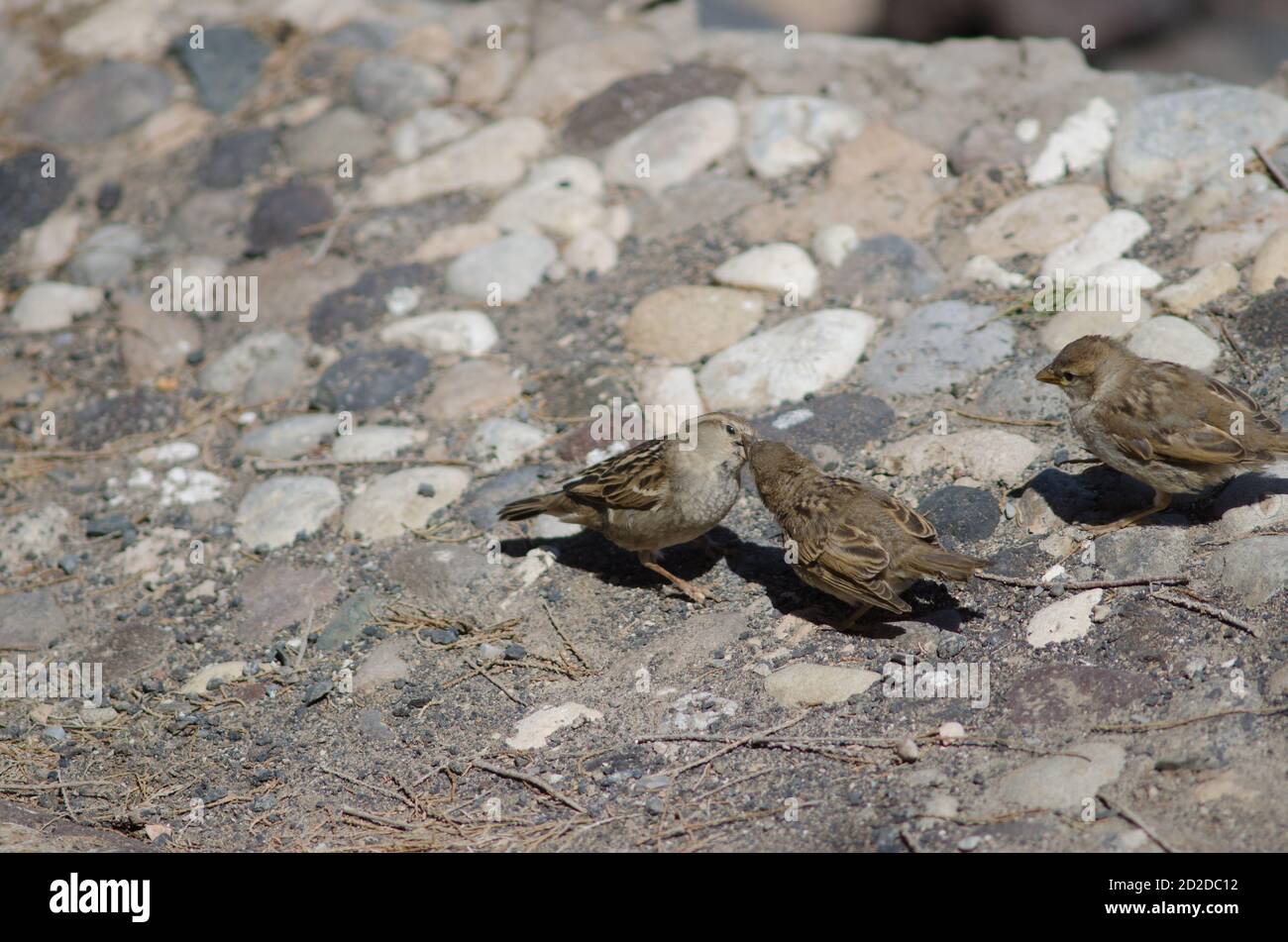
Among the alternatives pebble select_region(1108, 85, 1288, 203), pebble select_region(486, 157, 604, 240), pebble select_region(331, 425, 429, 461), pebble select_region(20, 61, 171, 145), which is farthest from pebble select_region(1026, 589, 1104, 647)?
pebble select_region(20, 61, 171, 145)

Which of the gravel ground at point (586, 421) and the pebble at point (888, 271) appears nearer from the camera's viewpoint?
the gravel ground at point (586, 421)

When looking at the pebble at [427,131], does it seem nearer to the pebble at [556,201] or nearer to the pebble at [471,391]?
the pebble at [556,201]

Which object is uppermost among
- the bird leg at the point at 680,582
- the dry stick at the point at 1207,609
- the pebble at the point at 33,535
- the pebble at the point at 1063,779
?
the dry stick at the point at 1207,609

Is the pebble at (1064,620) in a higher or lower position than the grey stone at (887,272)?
lower

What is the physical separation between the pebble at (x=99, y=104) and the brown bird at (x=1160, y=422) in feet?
28.0

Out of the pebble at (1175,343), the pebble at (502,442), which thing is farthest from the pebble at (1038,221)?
the pebble at (502,442)

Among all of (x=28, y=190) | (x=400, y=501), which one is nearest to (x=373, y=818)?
(x=400, y=501)

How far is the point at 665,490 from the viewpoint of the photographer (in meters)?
6.11

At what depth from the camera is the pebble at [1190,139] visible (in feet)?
25.4

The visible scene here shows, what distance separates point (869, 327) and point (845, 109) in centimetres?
237

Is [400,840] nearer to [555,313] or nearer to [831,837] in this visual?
[831,837]

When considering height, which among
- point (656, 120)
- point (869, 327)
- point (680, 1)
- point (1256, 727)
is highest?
point (680, 1)
